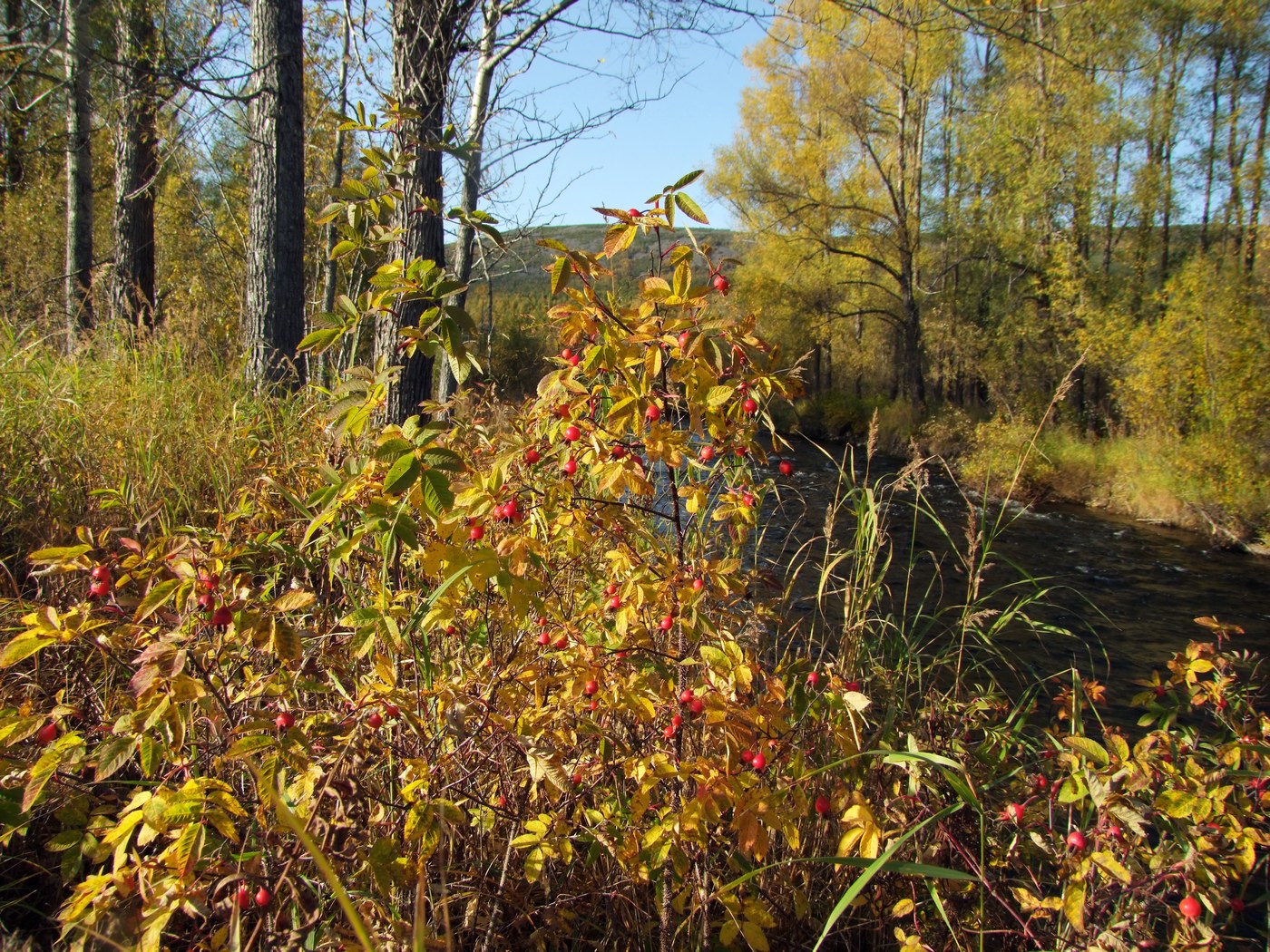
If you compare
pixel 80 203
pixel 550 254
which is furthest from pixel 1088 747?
pixel 80 203

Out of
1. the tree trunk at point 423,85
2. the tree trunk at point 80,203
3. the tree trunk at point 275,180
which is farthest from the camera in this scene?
the tree trunk at point 80,203

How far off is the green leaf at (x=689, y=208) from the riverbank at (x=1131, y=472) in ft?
23.1

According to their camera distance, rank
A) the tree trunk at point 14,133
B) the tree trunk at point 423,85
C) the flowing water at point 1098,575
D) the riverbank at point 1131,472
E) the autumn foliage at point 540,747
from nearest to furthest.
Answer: the autumn foliage at point 540,747
the tree trunk at point 423,85
the flowing water at point 1098,575
the tree trunk at point 14,133
the riverbank at point 1131,472

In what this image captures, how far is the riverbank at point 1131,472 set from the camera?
993 cm

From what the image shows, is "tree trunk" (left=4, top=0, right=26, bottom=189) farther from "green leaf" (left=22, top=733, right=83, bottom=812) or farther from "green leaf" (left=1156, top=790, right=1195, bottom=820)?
"green leaf" (left=1156, top=790, right=1195, bottom=820)

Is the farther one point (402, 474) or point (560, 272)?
point (560, 272)

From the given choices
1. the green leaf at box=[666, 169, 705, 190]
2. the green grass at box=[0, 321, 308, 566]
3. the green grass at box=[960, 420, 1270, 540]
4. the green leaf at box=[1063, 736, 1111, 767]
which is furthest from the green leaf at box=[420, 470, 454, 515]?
the green grass at box=[960, 420, 1270, 540]

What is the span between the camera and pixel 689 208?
3.92ft

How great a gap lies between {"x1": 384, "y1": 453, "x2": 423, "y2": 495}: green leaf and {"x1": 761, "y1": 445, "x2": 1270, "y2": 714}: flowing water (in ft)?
10.9

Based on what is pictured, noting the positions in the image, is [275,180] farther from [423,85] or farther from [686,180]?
[686,180]

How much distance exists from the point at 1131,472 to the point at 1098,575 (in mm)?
5345

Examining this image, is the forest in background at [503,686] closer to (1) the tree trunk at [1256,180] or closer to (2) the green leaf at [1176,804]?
(2) the green leaf at [1176,804]

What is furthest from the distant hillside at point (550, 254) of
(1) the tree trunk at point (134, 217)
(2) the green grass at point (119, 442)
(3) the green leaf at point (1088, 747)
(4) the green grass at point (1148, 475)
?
(4) the green grass at point (1148, 475)

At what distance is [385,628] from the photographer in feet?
4.06
